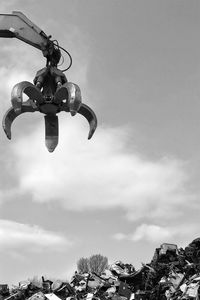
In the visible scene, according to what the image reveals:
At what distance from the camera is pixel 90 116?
19.1 feet

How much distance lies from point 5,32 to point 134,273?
7.25m

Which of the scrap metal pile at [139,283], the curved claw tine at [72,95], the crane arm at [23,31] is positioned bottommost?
the scrap metal pile at [139,283]

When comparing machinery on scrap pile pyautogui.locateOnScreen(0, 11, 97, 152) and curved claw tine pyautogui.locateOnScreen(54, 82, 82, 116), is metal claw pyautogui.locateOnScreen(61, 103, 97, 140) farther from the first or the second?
curved claw tine pyautogui.locateOnScreen(54, 82, 82, 116)

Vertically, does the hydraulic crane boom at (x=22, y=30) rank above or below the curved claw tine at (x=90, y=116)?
above

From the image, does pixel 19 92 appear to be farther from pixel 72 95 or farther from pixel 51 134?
pixel 51 134

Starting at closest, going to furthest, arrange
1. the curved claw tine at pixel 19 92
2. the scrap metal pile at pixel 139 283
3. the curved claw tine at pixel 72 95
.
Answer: the curved claw tine at pixel 72 95
the curved claw tine at pixel 19 92
the scrap metal pile at pixel 139 283

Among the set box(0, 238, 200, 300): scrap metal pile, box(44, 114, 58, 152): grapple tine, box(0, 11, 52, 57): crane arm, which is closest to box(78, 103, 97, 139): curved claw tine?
box(44, 114, 58, 152): grapple tine

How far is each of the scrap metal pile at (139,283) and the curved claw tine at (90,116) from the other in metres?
4.96

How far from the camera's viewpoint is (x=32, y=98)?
5688 mm

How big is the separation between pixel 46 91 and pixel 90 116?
60 cm

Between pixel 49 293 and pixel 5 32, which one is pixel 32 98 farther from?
pixel 49 293

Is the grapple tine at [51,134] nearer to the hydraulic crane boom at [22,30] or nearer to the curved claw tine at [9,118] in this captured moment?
the curved claw tine at [9,118]

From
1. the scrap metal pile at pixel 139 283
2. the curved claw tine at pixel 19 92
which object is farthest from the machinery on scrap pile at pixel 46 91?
the scrap metal pile at pixel 139 283

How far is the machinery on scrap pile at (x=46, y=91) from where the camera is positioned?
531cm
